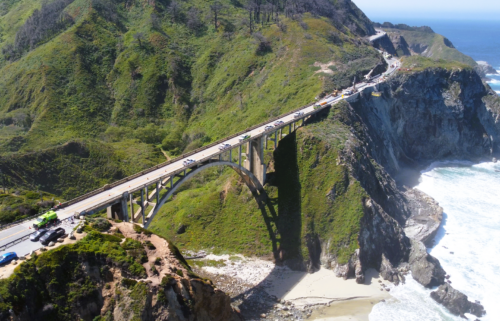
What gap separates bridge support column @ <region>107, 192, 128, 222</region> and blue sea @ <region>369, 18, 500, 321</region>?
3046cm

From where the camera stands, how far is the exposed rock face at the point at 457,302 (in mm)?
51219

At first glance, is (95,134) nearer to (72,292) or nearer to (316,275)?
(316,275)

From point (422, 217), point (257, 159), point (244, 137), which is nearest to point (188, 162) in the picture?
point (244, 137)

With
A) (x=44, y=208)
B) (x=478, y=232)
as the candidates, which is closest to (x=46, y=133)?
(x=44, y=208)

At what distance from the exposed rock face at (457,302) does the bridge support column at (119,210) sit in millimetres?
38991

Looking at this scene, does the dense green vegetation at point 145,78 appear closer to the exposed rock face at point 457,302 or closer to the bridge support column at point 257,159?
the bridge support column at point 257,159

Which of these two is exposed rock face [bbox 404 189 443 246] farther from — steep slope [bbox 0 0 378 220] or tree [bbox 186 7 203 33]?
tree [bbox 186 7 203 33]

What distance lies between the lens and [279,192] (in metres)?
63.3

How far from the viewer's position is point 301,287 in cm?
5319

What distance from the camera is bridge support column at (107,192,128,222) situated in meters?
42.4

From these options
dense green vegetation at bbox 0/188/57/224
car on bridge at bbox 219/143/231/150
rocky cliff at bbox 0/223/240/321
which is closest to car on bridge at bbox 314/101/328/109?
car on bridge at bbox 219/143/231/150

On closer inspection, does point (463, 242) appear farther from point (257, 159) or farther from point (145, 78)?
point (145, 78)

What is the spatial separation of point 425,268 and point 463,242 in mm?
15520

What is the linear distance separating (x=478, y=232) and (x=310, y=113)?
34.4 metres
